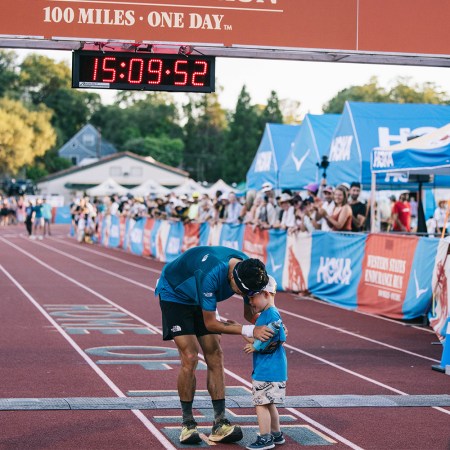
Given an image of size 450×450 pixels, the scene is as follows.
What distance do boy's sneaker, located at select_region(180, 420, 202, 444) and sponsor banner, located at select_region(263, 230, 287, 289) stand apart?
555 inches

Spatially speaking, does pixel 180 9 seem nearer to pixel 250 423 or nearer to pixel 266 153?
pixel 250 423

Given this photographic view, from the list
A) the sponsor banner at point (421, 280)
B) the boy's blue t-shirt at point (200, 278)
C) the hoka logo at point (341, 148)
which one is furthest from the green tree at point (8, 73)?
the boy's blue t-shirt at point (200, 278)

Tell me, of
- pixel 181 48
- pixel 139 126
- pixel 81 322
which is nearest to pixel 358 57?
pixel 181 48

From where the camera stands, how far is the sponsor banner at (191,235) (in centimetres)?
2900

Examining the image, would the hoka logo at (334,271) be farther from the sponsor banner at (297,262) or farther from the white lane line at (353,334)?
the white lane line at (353,334)

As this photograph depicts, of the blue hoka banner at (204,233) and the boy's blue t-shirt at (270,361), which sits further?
the blue hoka banner at (204,233)

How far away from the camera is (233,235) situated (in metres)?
25.6

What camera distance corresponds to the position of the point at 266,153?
33.2m

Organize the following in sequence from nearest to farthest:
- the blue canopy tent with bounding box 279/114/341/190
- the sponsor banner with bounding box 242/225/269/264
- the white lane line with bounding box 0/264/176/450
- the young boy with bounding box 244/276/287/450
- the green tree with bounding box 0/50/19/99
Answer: the young boy with bounding box 244/276/287/450, the white lane line with bounding box 0/264/176/450, the sponsor banner with bounding box 242/225/269/264, the blue canopy tent with bounding box 279/114/341/190, the green tree with bounding box 0/50/19/99

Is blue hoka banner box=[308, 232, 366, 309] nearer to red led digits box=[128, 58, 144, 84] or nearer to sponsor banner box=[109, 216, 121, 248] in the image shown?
red led digits box=[128, 58, 144, 84]

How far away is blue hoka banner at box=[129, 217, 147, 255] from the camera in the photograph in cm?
3545

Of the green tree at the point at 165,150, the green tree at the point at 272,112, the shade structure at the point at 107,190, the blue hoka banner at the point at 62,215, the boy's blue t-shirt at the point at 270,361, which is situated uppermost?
the green tree at the point at 272,112

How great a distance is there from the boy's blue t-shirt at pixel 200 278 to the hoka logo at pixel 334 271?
36.1ft

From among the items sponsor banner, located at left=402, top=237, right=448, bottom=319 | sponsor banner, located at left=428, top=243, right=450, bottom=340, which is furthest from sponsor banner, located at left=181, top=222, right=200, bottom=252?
sponsor banner, located at left=428, top=243, right=450, bottom=340
